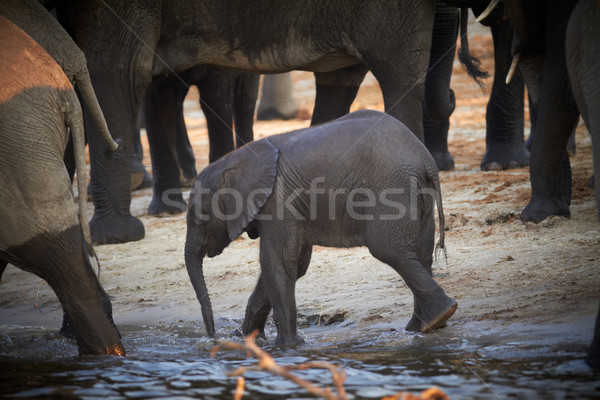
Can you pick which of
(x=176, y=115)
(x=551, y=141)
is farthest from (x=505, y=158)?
(x=176, y=115)

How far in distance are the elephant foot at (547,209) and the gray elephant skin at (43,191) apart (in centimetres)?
305

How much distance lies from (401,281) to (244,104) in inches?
152

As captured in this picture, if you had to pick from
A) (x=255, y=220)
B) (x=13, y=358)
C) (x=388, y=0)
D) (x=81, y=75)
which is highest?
(x=388, y=0)

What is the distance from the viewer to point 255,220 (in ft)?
15.2

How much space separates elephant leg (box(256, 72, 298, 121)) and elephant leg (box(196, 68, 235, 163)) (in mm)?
7819

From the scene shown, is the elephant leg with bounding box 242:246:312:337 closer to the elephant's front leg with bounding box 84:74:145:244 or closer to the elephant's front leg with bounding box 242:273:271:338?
the elephant's front leg with bounding box 242:273:271:338

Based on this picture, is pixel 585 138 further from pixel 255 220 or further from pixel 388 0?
pixel 255 220

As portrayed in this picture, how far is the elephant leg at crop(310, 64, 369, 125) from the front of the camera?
24.5 ft

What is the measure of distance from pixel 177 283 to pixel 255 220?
5.23 feet

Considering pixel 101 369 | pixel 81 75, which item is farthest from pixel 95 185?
pixel 101 369

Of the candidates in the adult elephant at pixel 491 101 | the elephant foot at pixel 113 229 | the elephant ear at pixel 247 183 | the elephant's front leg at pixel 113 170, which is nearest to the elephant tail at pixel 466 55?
the adult elephant at pixel 491 101

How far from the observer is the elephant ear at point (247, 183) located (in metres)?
4.53

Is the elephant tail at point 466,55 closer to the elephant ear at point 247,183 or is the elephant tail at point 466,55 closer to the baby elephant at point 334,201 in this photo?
the baby elephant at point 334,201

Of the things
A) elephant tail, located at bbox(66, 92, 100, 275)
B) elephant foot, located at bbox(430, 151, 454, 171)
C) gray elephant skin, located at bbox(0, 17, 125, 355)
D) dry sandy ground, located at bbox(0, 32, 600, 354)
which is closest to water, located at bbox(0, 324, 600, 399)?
dry sandy ground, located at bbox(0, 32, 600, 354)
